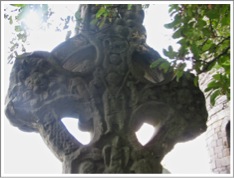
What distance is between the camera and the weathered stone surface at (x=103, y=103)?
1.84 m

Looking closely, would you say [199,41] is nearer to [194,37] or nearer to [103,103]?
[194,37]

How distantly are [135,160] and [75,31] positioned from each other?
98 cm

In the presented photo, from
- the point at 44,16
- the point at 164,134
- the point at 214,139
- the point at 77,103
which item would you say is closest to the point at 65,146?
the point at 77,103

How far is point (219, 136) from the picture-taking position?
290 inches

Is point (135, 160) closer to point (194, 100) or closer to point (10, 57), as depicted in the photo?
point (194, 100)

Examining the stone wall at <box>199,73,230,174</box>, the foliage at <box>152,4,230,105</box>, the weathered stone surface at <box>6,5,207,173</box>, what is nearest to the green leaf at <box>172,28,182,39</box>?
the foliage at <box>152,4,230,105</box>

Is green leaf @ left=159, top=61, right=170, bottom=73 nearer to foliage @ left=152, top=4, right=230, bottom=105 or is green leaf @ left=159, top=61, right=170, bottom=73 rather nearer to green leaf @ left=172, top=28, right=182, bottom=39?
foliage @ left=152, top=4, right=230, bottom=105

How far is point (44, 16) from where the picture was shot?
2559 mm

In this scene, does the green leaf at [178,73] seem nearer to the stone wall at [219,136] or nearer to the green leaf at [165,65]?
the green leaf at [165,65]

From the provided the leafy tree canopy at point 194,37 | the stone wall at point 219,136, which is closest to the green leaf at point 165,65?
the leafy tree canopy at point 194,37

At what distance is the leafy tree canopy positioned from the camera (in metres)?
2.04

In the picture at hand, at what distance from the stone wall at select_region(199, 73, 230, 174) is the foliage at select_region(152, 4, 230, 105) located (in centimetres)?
450

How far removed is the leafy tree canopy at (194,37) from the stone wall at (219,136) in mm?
4518

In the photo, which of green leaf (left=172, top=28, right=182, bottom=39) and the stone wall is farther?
the stone wall
